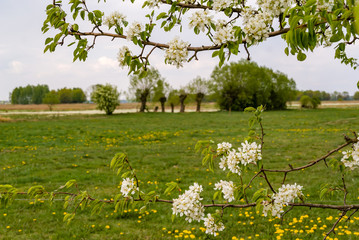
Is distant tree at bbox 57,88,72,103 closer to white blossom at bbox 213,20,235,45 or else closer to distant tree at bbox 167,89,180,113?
distant tree at bbox 167,89,180,113

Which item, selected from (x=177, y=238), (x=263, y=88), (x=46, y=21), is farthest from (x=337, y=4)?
(x=263, y=88)

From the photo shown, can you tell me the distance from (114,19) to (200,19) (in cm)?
90

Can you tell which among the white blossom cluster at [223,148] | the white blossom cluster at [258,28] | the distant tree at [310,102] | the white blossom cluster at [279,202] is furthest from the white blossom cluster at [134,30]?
the distant tree at [310,102]

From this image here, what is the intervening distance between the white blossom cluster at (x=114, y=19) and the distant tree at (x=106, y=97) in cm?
3958

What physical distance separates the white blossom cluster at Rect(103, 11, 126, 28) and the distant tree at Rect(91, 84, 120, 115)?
1558 inches

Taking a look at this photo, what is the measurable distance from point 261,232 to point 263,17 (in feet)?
13.6

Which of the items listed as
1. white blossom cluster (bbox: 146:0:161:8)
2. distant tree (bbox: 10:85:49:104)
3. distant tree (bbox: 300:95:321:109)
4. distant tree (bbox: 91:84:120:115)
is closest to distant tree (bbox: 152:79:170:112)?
distant tree (bbox: 91:84:120:115)

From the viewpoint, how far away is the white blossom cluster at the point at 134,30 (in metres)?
2.59

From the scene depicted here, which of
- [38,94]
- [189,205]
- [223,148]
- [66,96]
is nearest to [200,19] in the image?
[223,148]

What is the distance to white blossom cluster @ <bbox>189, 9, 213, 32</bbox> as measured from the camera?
235 centimetres

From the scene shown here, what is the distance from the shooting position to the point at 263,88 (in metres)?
50.1

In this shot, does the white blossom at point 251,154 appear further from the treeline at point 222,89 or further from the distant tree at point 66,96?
the distant tree at point 66,96

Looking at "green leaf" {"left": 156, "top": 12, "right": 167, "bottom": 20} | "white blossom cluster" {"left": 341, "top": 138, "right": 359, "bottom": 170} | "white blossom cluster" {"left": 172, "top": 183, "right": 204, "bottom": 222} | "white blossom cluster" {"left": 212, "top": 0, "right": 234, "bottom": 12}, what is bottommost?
"white blossom cluster" {"left": 172, "top": 183, "right": 204, "bottom": 222}

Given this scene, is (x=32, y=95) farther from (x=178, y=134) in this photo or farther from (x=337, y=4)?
(x=337, y=4)
